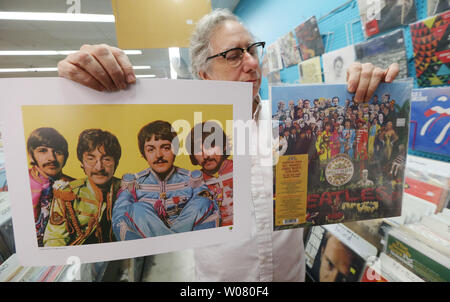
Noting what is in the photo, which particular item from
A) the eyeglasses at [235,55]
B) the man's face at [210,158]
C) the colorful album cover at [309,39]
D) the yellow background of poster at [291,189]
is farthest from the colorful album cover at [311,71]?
the man's face at [210,158]

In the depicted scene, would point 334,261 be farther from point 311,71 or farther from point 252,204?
point 311,71

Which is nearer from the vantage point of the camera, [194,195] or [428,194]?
[194,195]

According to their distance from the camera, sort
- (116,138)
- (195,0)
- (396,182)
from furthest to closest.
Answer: (195,0) < (396,182) < (116,138)

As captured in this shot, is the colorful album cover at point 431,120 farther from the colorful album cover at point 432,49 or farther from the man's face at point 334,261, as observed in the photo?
the man's face at point 334,261

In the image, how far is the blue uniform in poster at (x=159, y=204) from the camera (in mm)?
507

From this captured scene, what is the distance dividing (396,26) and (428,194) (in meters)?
0.90

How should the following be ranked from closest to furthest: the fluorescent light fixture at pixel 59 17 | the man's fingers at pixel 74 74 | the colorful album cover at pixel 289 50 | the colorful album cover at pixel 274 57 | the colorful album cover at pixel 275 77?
the man's fingers at pixel 74 74 < the fluorescent light fixture at pixel 59 17 < the colorful album cover at pixel 289 50 < the colorful album cover at pixel 274 57 < the colorful album cover at pixel 275 77

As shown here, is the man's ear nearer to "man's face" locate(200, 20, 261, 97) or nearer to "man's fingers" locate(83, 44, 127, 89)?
"man's face" locate(200, 20, 261, 97)

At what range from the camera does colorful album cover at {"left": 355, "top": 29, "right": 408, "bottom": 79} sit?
3.65 feet

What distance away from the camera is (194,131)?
0.51m

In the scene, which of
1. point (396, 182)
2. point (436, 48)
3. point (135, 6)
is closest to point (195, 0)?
point (135, 6)

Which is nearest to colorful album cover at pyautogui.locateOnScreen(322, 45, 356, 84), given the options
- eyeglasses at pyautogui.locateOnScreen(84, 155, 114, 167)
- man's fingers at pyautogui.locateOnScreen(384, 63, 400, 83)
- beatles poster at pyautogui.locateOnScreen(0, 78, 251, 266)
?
man's fingers at pyautogui.locateOnScreen(384, 63, 400, 83)

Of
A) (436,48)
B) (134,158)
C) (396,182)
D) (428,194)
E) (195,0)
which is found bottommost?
(428,194)
